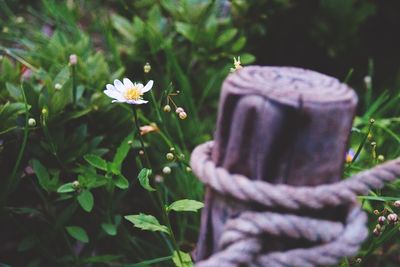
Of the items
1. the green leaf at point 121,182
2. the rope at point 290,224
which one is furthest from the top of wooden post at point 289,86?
the green leaf at point 121,182

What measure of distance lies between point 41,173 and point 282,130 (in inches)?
33.0

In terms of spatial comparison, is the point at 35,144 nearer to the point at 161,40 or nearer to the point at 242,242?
the point at 161,40

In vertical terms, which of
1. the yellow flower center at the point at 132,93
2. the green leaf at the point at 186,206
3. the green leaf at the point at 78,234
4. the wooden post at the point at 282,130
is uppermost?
the wooden post at the point at 282,130

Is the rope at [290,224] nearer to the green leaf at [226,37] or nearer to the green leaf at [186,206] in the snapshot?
the green leaf at [186,206]

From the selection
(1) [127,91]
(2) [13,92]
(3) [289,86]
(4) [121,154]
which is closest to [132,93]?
(1) [127,91]

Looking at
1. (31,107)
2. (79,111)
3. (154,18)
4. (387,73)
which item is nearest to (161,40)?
(154,18)

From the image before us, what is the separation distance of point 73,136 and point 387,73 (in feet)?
6.60

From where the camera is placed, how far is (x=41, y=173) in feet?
4.30

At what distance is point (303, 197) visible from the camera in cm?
67

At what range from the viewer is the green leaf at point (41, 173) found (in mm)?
1302

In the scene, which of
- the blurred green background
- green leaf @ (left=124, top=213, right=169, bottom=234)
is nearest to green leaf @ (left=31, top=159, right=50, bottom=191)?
the blurred green background

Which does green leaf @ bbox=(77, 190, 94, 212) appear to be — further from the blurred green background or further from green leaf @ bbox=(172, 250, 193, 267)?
green leaf @ bbox=(172, 250, 193, 267)

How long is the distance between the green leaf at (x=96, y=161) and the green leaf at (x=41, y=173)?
120 millimetres

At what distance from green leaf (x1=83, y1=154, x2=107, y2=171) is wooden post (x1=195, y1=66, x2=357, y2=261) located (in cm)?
61
